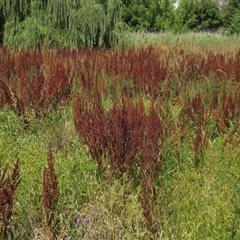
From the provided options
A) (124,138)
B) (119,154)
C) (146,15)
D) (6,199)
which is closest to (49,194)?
(6,199)

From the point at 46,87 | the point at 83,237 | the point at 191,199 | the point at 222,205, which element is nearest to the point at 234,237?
the point at 222,205

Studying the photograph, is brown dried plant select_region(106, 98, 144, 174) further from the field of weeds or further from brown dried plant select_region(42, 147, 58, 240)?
brown dried plant select_region(42, 147, 58, 240)

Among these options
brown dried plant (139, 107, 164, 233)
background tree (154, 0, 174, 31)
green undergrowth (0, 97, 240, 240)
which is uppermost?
brown dried plant (139, 107, 164, 233)

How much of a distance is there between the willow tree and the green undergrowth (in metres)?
6.10

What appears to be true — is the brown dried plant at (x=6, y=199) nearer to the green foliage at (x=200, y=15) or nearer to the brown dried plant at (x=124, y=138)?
the brown dried plant at (x=124, y=138)

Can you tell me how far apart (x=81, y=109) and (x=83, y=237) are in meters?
1.50

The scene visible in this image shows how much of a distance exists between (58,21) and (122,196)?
7539 millimetres

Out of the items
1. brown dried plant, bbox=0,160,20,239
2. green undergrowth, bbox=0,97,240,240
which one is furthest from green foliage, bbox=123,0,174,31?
brown dried plant, bbox=0,160,20,239

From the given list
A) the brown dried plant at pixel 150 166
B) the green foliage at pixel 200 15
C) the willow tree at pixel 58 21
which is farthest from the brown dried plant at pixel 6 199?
the green foliage at pixel 200 15

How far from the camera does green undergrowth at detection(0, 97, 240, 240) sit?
85.4 inches

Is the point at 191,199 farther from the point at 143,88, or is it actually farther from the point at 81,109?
the point at 143,88

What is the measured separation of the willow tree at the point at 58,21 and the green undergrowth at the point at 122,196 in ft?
20.0

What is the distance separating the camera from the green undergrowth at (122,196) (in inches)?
85.4

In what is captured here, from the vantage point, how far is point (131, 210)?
7.79 ft
